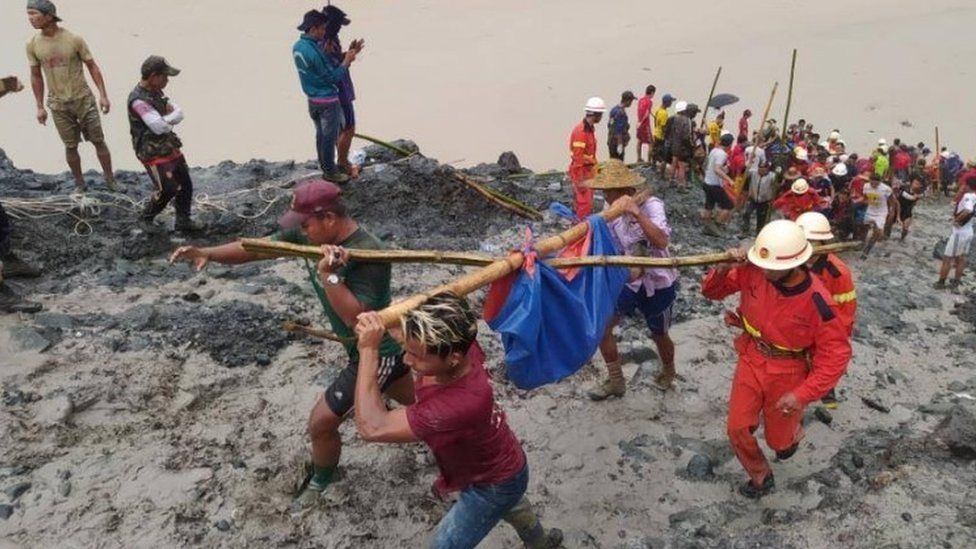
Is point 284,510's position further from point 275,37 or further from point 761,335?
point 275,37

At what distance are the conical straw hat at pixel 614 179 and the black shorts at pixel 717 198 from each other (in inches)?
238

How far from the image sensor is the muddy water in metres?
22.7

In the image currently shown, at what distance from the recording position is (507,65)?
29.5 metres

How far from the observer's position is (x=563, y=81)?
2769 cm

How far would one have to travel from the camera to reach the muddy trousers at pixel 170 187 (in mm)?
6812

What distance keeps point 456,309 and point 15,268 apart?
17.2 ft

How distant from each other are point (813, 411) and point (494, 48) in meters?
28.1

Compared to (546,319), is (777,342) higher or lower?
lower

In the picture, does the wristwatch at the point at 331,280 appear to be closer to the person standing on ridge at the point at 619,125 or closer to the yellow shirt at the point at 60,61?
the yellow shirt at the point at 60,61

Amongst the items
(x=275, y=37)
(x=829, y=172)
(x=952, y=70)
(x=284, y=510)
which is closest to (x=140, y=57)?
(x=275, y=37)

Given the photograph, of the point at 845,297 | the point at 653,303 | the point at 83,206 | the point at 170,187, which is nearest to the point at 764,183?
the point at 653,303

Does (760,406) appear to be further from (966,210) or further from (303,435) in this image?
(966,210)

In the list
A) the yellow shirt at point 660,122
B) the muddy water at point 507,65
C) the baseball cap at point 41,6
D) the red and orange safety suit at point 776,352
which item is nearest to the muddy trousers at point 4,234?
the baseball cap at point 41,6

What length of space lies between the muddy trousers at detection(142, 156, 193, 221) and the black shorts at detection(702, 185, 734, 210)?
723 cm
